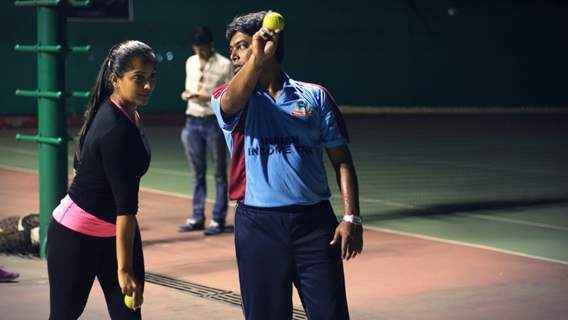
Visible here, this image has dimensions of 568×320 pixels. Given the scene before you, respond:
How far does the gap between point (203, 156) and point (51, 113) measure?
2.18 metres

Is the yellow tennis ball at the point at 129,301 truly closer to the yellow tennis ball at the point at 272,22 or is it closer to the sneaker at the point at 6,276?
the yellow tennis ball at the point at 272,22

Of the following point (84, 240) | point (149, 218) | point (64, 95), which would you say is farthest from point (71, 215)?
point (149, 218)

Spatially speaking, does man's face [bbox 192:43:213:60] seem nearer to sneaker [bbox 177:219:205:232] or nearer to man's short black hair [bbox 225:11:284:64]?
sneaker [bbox 177:219:205:232]

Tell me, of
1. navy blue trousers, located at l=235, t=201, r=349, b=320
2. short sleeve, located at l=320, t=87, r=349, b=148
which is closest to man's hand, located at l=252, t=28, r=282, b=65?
short sleeve, located at l=320, t=87, r=349, b=148

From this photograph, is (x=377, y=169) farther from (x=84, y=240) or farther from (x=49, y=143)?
(x=84, y=240)

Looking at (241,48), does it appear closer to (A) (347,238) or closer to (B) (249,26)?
(B) (249,26)

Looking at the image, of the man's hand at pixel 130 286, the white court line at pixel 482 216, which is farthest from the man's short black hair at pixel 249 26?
the white court line at pixel 482 216

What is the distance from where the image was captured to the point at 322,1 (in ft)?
115

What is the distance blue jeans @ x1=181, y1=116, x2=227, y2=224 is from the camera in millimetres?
11977

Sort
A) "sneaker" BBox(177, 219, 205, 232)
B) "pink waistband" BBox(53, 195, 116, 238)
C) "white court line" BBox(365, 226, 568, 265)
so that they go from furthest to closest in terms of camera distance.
Answer: "sneaker" BBox(177, 219, 205, 232) → "white court line" BBox(365, 226, 568, 265) → "pink waistband" BBox(53, 195, 116, 238)

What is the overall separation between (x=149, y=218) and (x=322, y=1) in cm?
2262

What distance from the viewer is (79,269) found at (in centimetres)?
536

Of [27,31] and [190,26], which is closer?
[27,31]

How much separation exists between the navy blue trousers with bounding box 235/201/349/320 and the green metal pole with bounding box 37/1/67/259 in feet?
17.5
